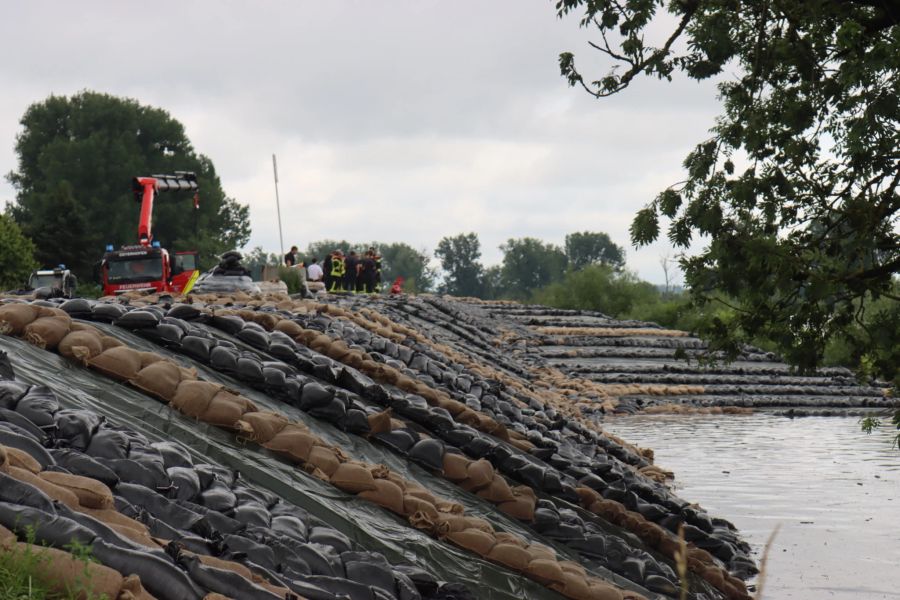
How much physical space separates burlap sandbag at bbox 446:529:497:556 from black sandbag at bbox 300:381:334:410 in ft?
5.02

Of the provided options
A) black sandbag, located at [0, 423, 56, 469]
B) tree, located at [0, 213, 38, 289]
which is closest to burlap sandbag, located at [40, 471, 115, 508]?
black sandbag, located at [0, 423, 56, 469]

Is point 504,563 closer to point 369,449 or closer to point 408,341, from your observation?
point 369,449

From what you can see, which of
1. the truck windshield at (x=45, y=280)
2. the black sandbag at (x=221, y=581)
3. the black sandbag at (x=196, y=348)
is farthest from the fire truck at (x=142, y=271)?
the black sandbag at (x=221, y=581)

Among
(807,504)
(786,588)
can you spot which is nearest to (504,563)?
(786,588)

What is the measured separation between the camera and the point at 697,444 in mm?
15641

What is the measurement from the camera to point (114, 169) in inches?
2395

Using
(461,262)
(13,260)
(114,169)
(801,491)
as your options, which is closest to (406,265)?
(461,262)

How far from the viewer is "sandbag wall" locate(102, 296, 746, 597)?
7039 millimetres

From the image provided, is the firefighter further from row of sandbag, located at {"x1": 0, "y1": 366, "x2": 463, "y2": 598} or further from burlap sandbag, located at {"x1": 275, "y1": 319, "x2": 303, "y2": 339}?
row of sandbag, located at {"x1": 0, "y1": 366, "x2": 463, "y2": 598}

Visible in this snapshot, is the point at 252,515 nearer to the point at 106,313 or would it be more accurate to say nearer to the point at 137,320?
the point at 137,320

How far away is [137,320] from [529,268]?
11075 centimetres

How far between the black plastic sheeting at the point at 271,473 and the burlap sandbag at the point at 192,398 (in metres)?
0.05

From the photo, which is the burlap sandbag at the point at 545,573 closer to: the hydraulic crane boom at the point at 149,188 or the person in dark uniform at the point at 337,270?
the hydraulic crane boom at the point at 149,188

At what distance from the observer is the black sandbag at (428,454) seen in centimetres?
702
